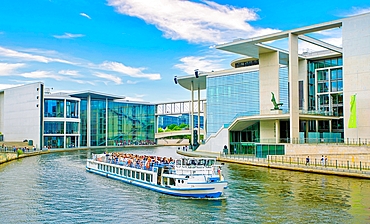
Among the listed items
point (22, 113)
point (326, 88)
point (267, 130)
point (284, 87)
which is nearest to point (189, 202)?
point (267, 130)

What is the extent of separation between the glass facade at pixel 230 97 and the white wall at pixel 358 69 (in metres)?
21.6

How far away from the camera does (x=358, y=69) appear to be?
53719mm

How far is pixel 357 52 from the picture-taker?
53.7 m

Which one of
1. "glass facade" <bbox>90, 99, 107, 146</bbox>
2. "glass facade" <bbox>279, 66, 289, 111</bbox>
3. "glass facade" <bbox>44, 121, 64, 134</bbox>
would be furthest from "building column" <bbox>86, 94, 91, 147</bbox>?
"glass facade" <bbox>279, 66, 289, 111</bbox>

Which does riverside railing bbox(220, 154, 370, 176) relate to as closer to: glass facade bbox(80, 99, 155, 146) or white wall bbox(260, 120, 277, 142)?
white wall bbox(260, 120, 277, 142)

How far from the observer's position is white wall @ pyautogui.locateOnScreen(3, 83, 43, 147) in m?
94.9

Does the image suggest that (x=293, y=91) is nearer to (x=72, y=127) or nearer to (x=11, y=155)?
(x=11, y=155)

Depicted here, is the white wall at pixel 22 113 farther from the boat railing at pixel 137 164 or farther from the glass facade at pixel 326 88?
the glass facade at pixel 326 88

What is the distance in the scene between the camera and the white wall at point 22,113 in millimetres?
94938

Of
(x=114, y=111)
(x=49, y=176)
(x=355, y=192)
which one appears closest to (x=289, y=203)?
(x=355, y=192)

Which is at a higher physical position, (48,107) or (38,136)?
(48,107)

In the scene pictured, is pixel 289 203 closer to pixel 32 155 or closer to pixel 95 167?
pixel 95 167

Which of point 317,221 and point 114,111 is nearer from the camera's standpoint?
point 317,221

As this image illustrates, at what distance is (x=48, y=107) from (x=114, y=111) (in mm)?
27676
